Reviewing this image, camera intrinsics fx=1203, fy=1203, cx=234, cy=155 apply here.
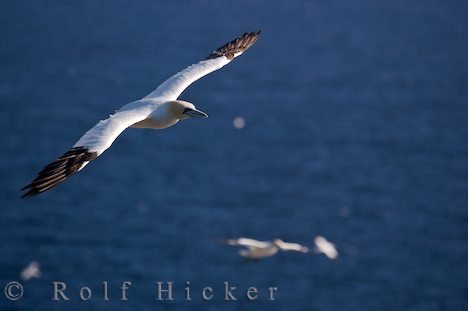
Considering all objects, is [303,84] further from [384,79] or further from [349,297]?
[349,297]

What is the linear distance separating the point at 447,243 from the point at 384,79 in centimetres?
2754

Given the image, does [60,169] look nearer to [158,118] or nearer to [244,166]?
[158,118]

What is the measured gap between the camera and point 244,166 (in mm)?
43469

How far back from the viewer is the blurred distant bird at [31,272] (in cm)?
3022

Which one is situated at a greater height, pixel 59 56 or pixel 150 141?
pixel 59 56

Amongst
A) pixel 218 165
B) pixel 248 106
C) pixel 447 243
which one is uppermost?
pixel 248 106

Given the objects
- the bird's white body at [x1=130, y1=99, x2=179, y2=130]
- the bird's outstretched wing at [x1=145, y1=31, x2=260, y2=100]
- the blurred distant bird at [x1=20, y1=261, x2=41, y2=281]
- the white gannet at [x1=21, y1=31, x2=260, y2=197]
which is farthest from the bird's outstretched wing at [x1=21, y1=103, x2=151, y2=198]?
the blurred distant bird at [x1=20, y1=261, x2=41, y2=281]

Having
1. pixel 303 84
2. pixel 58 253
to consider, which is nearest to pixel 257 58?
pixel 303 84

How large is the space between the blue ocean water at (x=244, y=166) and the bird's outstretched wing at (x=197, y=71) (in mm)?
10755

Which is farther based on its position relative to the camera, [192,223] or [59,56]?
[59,56]

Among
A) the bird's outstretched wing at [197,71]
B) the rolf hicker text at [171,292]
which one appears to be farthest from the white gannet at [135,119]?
A: the rolf hicker text at [171,292]

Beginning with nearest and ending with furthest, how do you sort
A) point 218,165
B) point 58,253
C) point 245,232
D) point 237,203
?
point 58,253, point 245,232, point 237,203, point 218,165

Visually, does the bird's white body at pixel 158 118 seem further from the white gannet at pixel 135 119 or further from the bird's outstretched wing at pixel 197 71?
the bird's outstretched wing at pixel 197 71

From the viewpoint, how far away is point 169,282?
100 feet
